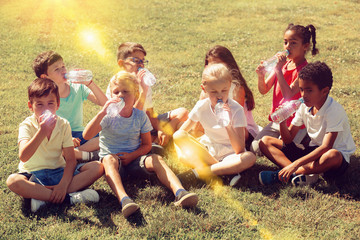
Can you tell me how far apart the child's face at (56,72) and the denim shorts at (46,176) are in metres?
1.39

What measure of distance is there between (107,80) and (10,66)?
2666 millimetres

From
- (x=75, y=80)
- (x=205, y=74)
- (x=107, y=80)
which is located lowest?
(x=107, y=80)

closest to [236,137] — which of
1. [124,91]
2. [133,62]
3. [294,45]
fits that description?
[124,91]

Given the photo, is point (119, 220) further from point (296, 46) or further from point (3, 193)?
point (296, 46)

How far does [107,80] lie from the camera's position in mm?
8625

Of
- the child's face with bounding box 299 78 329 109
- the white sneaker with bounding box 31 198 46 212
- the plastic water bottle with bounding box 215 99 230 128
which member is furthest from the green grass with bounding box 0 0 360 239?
the child's face with bounding box 299 78 329 109

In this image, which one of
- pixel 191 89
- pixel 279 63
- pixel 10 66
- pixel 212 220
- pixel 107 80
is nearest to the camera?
pixel 212 220

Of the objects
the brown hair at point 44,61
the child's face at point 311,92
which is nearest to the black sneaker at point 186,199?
the child's face at point 311,92

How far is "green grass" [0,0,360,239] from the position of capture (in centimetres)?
375

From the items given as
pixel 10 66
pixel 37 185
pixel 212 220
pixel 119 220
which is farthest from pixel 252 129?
pixel 10 66

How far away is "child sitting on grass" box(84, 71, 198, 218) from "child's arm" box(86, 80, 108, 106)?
2.53ft

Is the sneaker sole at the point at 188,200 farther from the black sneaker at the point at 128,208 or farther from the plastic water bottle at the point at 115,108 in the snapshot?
the plastic water bottle at the point at 115,108

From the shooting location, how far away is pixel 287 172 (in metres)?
4.42

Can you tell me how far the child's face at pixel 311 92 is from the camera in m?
4.32
